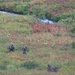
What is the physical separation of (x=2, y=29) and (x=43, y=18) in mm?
11276

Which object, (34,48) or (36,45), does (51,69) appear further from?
(36,45)

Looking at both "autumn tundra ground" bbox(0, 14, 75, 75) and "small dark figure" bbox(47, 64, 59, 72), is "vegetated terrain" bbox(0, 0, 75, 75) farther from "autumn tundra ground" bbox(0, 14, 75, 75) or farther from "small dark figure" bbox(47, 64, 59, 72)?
"small dark figure" bbox(47, 64, 59, 72)

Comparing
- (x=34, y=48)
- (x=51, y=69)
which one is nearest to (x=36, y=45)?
(x=34, y=48)

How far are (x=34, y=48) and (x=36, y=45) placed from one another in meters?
1.05

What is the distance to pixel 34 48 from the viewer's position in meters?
30.2

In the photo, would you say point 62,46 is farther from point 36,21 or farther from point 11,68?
point 36,21

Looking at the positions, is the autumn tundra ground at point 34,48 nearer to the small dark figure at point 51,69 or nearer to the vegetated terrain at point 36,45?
the vegetated terrain at point 36,45

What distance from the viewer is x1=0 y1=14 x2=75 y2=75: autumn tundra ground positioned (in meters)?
24.5

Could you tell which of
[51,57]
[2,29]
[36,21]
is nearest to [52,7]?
[36,21]

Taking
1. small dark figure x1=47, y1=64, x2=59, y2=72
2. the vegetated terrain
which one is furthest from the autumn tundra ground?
small dark figure x1=47, y1=64, x2=59, y2=72

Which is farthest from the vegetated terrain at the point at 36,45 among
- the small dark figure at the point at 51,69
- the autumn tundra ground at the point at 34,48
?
the small dark figure at the point at 51,69

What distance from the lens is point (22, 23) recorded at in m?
41.5

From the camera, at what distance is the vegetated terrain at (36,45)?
24609 millimetres

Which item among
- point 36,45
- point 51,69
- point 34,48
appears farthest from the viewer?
point 36,45
